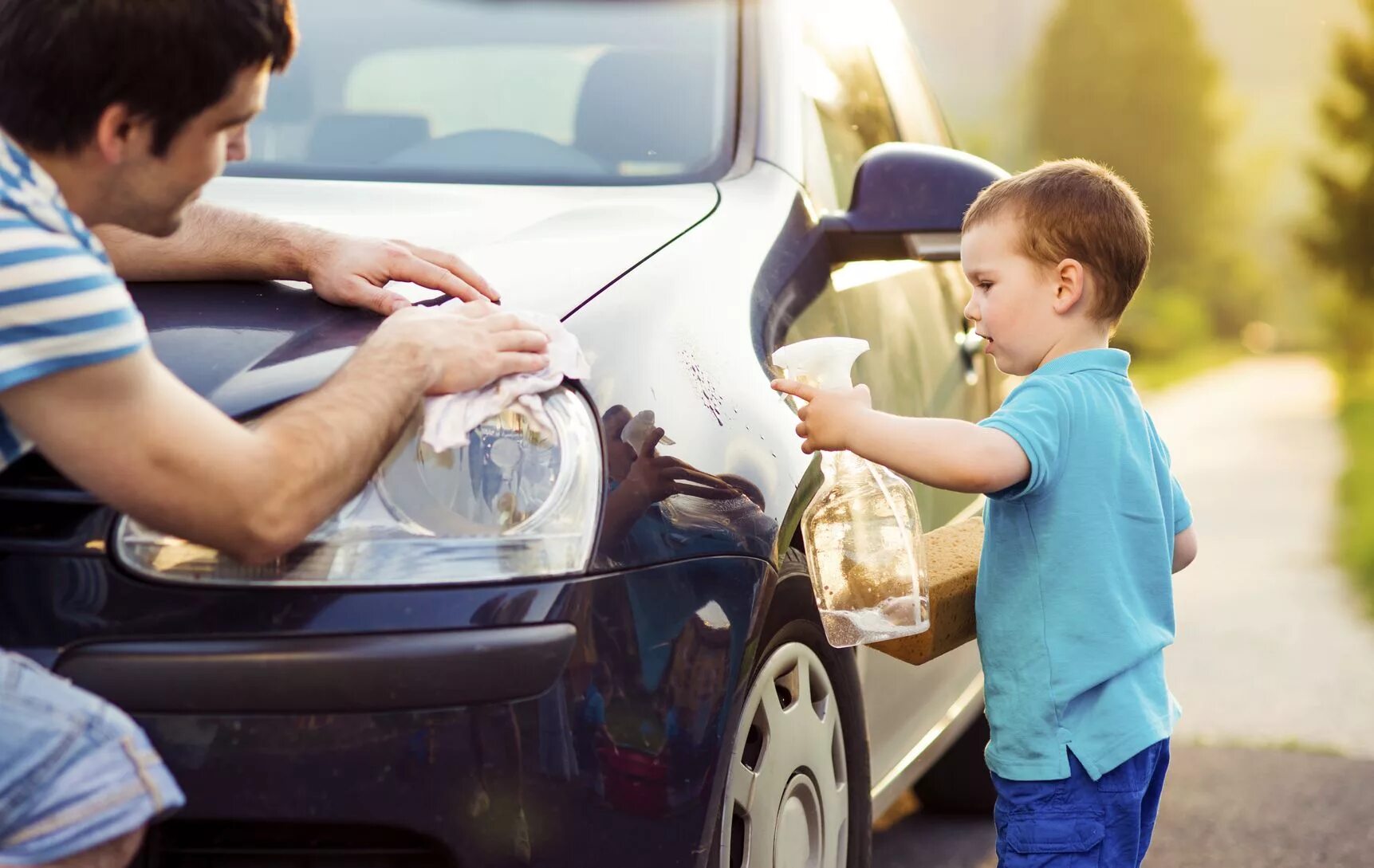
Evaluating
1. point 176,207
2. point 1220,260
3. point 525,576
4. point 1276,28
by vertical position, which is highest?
point 176,207

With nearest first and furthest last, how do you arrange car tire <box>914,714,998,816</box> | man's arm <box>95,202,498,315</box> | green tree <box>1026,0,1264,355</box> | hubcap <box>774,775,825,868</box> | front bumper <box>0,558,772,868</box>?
front bumper <box>0,558,772,868</box> < man's arm <box>95,202,498,315</box> < hubcap <box>774,775,825,868</box> < car tire <box>914,714,998,816</box> < green tree <box>1026,0,1264,355</box>

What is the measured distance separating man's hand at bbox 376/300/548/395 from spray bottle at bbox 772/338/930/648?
56cm

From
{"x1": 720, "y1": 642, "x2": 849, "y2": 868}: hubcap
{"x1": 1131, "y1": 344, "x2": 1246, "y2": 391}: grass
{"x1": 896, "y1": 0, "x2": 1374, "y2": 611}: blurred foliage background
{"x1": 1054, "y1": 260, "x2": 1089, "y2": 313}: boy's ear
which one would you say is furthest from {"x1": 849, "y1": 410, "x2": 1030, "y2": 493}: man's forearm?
{"x1": 1131, "y1": 344, "x2": 1246, "y2": 391}: grass

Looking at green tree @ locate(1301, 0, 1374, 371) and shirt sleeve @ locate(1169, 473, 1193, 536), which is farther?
green tree @ locate(1301, 0, 1374, 371)

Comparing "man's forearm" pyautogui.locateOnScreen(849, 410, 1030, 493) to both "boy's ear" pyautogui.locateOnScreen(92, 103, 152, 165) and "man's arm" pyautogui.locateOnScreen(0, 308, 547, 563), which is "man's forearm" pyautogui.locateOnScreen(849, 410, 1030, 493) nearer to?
"man's arm" pyautogui.locateOnScreen(0, 308, 547, 563)

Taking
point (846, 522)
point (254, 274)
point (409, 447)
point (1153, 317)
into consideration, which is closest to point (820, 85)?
point (846, 522)

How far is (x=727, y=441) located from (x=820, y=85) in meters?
1.34

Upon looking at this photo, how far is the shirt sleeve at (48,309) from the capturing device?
1591mm

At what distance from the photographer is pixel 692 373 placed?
2.21 m

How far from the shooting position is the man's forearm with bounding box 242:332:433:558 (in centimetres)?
182

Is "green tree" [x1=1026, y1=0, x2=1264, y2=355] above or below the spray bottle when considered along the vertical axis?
below

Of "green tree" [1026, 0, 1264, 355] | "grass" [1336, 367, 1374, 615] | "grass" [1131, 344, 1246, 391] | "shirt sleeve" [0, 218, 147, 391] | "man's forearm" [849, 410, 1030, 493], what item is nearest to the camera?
"shirt sleeve" [0, 218, 147, 391]

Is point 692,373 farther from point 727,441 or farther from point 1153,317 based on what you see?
point 1153,317

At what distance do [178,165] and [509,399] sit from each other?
438 millimetres
